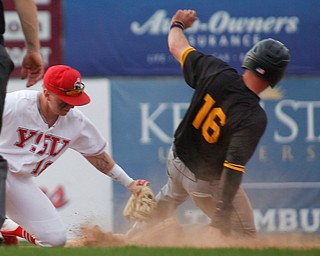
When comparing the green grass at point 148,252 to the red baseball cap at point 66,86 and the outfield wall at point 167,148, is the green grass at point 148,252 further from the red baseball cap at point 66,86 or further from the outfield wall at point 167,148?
the outfield wall at point 167,148

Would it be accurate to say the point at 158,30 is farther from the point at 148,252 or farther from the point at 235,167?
the point at 148,252

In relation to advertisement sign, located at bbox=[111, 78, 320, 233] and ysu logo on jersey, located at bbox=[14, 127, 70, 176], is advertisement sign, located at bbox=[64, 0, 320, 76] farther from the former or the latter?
ysu logo on jersey, located at bbox=[14, 127, 70, 176]

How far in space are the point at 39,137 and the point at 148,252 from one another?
1917 millimetres

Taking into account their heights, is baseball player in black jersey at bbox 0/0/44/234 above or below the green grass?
above

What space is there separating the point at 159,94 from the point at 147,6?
912 mm

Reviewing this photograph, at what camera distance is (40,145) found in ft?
20.7

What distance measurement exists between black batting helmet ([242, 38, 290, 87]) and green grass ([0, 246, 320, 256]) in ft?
5.63

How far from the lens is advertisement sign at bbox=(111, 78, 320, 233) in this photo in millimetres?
9000

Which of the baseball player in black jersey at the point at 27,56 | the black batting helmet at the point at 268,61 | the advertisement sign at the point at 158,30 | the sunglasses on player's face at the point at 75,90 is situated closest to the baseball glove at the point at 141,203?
the sunglasses on player's face at the point at 75,90

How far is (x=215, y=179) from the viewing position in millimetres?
6652

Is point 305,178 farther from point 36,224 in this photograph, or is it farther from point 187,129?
point 36,224

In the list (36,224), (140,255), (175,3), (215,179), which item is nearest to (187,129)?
(215,179)

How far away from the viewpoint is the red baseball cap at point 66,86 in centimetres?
607

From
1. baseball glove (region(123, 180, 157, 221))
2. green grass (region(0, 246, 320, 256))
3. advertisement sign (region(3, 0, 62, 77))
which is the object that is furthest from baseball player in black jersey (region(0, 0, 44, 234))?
advertisement sign (region(3, 0, 62, 77))
